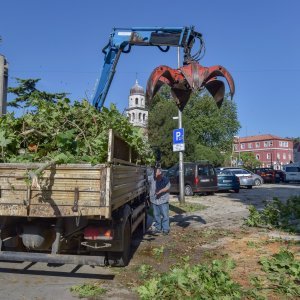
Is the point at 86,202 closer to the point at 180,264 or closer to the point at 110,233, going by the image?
the point at 110,233

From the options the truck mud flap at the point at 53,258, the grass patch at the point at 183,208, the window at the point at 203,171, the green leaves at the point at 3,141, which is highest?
the green leaves at the point at 3,141

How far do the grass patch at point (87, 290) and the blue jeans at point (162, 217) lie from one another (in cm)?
436

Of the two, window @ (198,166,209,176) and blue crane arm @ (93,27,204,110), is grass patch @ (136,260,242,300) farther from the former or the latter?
window @ (198,166,209,176)

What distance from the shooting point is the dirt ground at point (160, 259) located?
5359 millimetres

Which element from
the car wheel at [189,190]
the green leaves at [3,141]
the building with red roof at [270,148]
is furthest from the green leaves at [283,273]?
the building with red roof at [270,148]

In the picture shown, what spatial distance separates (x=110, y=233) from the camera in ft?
18.1

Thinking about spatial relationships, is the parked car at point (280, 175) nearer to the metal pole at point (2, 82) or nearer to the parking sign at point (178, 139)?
the parking sign at point (178, 139)

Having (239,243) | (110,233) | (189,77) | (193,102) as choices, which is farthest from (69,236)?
(193,102)

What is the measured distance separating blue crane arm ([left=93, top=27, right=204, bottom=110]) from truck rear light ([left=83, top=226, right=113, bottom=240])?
16.7ft

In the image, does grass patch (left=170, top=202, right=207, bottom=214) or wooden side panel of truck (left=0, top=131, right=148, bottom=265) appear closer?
wooden side panel of truck (left=0, top=131, right=148, bottom=265)

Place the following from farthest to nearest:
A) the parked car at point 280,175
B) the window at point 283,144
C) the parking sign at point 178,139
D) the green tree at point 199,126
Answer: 1. the window at point 283,144
2. the green tree at point 199,126
3. the parked car at point 280,175
4. the parking sign at point 178,139

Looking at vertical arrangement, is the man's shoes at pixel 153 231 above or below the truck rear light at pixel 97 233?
below

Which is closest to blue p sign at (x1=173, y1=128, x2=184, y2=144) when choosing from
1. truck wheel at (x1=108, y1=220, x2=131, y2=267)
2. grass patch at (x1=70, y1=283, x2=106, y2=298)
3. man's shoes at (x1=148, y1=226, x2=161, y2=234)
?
man's shoes at (x1=148, y1=226, x2=161, y2=234)

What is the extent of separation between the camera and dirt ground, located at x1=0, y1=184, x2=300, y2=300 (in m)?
5.36
